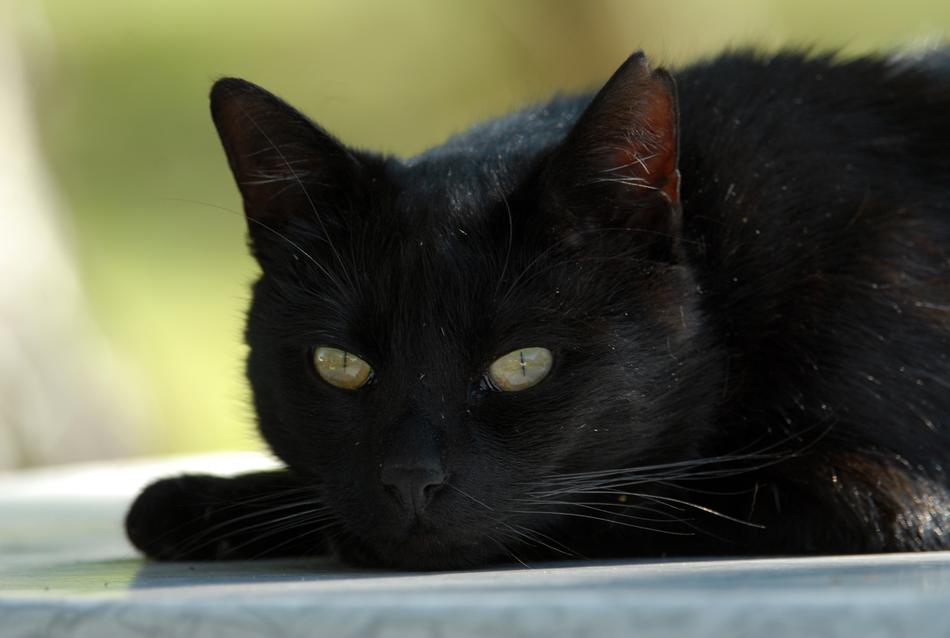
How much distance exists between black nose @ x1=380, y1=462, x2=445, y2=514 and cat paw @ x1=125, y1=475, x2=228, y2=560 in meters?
0.48

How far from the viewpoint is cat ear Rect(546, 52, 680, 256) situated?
1842 mm

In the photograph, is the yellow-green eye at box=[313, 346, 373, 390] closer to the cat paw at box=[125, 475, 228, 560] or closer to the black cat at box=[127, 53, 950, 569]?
the black cat at box=[127, 53, 950, 569]

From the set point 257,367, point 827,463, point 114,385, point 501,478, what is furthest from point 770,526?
point 114,385

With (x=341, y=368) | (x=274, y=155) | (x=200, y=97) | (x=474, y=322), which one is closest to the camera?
(x=474, y=322)

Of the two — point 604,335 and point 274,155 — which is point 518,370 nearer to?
point 604,335

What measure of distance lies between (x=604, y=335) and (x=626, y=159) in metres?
0.26

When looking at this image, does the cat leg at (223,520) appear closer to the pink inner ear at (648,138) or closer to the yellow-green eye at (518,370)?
the yellow-green eye at (518,370)

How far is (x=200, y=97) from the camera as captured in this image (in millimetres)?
9180

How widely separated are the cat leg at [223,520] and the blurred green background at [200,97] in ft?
16.6

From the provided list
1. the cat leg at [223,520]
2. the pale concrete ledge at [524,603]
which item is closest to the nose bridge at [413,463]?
the pale concrete ledge at [524,603]

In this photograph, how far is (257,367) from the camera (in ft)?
7.11

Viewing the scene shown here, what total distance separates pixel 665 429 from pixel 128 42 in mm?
7928

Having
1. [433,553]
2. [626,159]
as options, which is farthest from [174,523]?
[626,159]

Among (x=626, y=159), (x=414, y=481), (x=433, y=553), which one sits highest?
(x=626, y=159)
